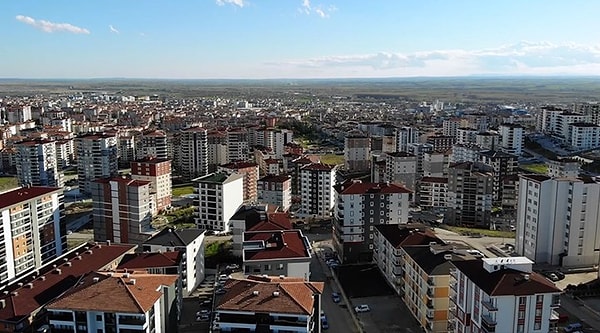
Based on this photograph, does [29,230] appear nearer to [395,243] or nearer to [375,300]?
[375,300]

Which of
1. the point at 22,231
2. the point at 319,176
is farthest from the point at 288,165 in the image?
the point at 22,231

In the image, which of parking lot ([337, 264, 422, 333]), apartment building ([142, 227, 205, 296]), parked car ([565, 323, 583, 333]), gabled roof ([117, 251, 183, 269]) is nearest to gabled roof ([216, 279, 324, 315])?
parking lot ([337, 264, 422, 333])

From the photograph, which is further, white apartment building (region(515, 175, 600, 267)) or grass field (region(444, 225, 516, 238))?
grass field (region(444, 225, 516, 238))

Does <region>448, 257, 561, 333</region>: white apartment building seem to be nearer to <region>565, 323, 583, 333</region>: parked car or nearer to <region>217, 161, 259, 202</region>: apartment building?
<region>565, 323, 583, 333</region>: parked car

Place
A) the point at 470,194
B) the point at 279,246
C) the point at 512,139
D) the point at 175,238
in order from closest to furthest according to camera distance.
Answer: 1. the point at 279,246
2. the point at 175,238
3. the point at 470,194
4. the point at 512,139

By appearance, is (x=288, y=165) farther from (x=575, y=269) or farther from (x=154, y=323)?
Answer: (x=154, y=323)

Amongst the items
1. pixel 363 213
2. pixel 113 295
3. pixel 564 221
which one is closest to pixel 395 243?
pixel 363 213
